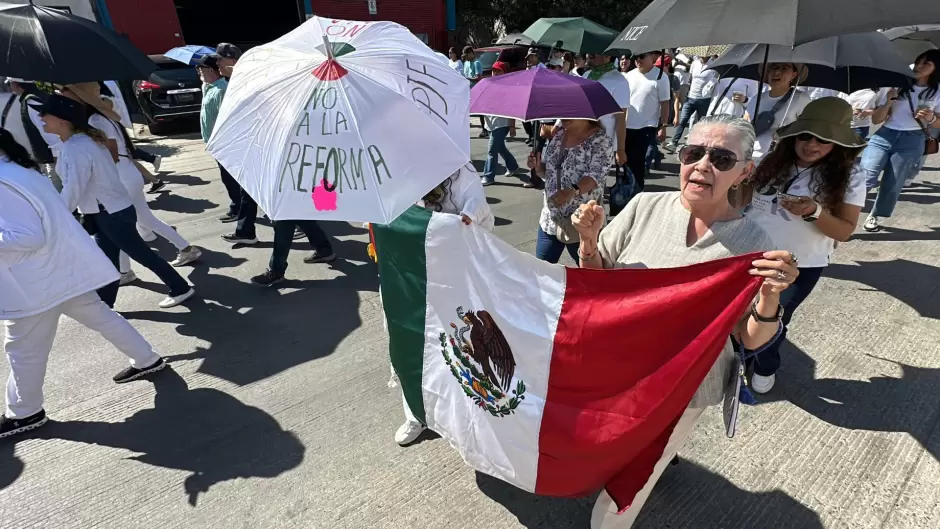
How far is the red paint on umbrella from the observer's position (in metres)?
1.90

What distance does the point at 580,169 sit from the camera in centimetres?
344

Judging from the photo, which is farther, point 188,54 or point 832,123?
point 188,54

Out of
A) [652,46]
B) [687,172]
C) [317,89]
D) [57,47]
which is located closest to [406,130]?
[317,89]

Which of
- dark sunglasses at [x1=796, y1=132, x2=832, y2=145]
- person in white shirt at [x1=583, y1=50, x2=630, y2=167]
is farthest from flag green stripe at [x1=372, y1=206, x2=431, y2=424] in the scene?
person in white shirt at [x1=583, y1=50, x2=630, y2=167]

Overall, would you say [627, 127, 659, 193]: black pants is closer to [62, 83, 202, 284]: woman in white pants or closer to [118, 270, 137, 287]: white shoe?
[62, 83, 202, 284]: woman in white pants

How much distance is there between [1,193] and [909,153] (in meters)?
7.31

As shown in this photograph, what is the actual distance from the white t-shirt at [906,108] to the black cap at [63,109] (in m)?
7.14

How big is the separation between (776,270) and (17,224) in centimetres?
350

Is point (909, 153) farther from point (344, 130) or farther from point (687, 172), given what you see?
point (344, 130)

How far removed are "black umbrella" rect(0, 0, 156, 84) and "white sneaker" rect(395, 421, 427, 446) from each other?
11.5 feet

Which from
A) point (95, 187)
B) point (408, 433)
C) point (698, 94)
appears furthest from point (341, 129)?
point (698, 94)

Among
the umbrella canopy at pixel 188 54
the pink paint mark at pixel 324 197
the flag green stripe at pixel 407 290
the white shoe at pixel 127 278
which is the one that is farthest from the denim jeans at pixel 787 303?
the umbrella canopy at pixel 188 54

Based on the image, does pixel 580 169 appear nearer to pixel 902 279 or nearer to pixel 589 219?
pixel 589 219

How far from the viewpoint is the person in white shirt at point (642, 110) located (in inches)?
240
